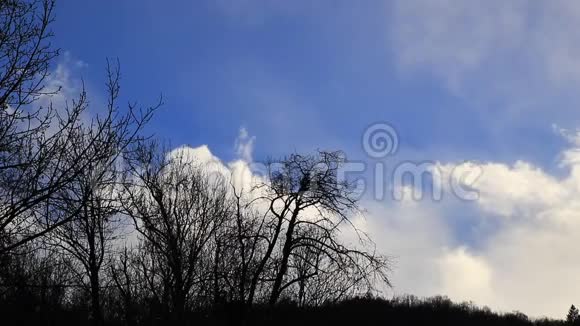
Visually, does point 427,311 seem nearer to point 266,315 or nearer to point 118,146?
point 266,315

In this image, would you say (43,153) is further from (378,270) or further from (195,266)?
(378,270)

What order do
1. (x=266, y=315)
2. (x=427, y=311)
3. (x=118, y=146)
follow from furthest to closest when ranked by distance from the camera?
1. (x=427, y=311)
2. (x=266, y=315)
3. (x=118, y=146)

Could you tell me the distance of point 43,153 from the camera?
24.4 feet

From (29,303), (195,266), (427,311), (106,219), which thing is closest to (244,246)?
(195,266)

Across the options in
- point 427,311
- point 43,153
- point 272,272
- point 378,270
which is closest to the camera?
point 43,153

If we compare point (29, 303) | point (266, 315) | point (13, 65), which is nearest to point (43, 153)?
point (13, 65)

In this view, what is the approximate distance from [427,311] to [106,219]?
52.4 m

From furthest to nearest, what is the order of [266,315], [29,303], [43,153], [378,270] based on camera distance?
[266,315] → [378,270] → [29,303] → [43,153]

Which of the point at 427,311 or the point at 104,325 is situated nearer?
the point at 104,325

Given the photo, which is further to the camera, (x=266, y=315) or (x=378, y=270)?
(x=266, y=315)

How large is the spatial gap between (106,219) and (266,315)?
12.4 metres

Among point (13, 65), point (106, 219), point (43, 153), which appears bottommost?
point (106, 219)

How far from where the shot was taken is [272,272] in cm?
1831

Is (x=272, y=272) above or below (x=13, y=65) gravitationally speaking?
below
